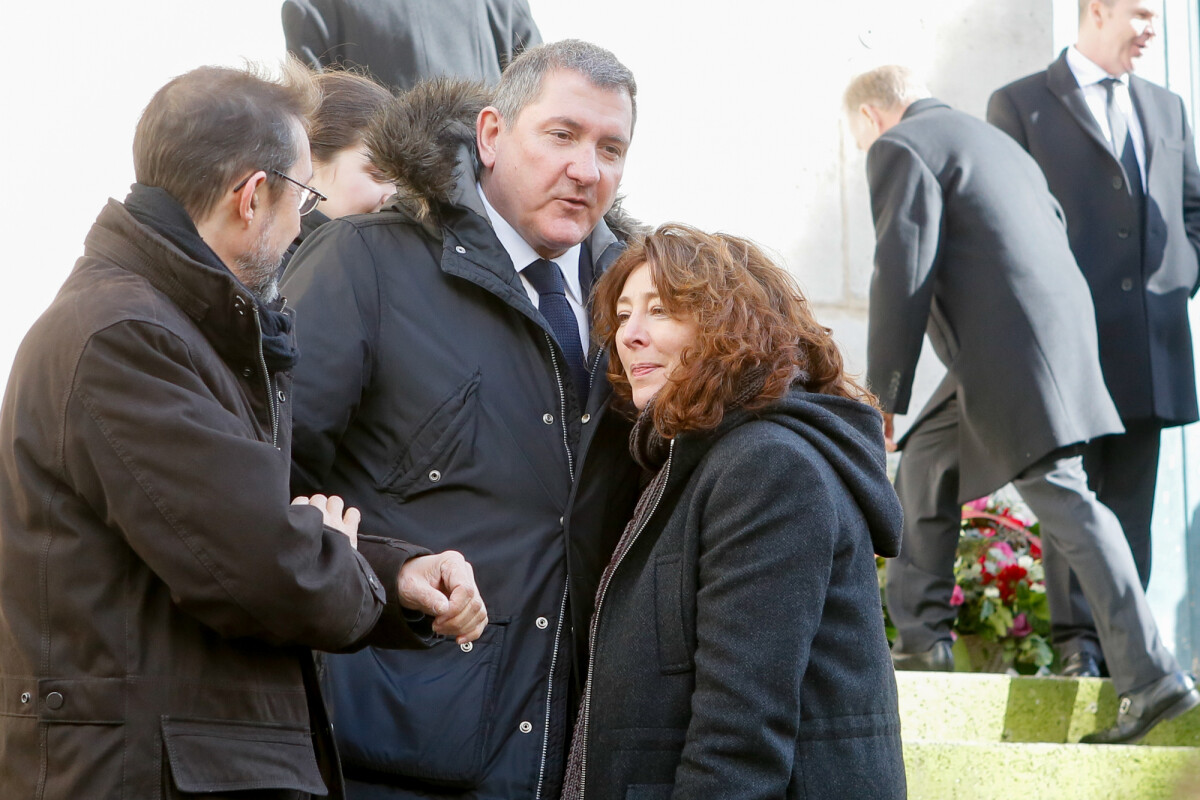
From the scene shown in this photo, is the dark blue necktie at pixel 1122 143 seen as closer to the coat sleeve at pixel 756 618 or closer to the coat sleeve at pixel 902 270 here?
the coat sleeve at pixel 902 270

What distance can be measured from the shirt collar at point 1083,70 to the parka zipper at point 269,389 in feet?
14.3

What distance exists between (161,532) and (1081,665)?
413 centimetres

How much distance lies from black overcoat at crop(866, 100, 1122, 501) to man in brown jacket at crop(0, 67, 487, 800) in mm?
3341

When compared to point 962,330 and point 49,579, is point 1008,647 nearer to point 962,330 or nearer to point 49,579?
point 962,330

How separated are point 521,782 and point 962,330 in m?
3.14

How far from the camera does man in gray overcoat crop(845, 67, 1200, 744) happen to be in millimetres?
4891

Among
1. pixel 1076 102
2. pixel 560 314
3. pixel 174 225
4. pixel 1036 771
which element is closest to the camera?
pixel 174 225

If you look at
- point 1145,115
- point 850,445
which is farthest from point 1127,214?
point 850,445

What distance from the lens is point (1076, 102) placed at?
18.4 feet

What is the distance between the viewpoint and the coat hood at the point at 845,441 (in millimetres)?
2418

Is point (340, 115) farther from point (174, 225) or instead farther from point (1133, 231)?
point (1133, 231)

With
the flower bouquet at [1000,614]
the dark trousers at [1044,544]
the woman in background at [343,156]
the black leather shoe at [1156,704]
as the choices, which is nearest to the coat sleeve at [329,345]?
the woman in background at [343,156]

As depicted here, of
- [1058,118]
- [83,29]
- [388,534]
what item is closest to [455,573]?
[388,534]

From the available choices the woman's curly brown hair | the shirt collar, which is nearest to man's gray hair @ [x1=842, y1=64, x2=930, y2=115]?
the shirt collar
